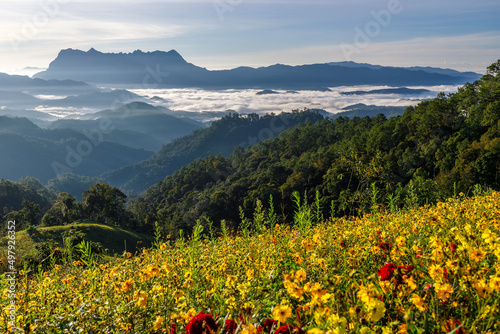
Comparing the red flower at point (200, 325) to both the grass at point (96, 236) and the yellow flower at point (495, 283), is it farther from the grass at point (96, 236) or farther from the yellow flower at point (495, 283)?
the grass at point (96, 236)

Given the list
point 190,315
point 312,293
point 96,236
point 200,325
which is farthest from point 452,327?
point 96,236

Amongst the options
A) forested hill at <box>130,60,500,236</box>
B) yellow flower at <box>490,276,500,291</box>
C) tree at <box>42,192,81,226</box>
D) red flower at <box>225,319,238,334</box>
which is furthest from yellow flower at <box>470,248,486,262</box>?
tree at <box>42,192,81,226</box>

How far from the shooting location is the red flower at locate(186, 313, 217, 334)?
6.38ft

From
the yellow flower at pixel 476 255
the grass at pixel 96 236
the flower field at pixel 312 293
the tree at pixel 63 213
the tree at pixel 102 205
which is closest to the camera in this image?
the flower field at pixel 312 293

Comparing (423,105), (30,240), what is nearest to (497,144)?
(423,105)

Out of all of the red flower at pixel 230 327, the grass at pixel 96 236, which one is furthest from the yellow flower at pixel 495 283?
the grass at pixel 96 236

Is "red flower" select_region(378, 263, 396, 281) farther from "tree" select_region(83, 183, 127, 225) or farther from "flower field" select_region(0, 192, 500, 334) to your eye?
"tree" select_region(83, 183, 127, 225)

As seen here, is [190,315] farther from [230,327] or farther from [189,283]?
[189,283]

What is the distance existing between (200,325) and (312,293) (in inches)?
25.8

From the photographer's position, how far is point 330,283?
2.52m

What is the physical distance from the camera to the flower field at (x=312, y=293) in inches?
72.9

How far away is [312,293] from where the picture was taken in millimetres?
1805

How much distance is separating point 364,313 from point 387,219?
397 centimetres

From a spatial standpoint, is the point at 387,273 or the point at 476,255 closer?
the point at 476,255
